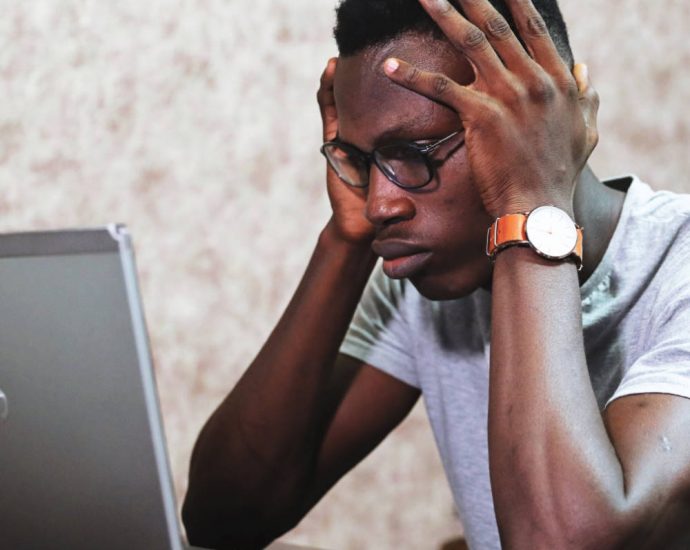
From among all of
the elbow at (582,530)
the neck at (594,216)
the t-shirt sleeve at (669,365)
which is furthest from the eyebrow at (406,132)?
the elbow at (582,530)

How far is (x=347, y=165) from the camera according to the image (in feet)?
4.23

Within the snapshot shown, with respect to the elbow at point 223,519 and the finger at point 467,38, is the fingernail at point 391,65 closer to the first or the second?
the finger at point 467,38

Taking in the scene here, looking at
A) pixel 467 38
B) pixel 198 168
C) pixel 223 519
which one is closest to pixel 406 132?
pixel 467 38

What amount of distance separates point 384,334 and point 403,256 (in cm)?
32

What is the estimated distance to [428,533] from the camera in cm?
196

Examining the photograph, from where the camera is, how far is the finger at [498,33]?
1.03 meters

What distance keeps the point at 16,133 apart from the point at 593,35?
118 cm

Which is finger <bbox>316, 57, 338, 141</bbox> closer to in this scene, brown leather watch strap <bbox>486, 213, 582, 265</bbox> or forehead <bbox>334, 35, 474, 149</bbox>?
forehead <bbox>334, 35, 474, 149</bbox>

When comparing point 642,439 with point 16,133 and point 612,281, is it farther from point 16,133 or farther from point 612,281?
point 16,133

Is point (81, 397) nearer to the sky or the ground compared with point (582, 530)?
nearer to the sky

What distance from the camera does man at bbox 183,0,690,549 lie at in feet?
3.00

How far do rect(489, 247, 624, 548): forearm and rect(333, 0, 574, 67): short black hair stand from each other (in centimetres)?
30

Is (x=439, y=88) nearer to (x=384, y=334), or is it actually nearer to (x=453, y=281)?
(x=453, y=281)

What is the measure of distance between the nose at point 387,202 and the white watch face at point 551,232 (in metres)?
0.18
